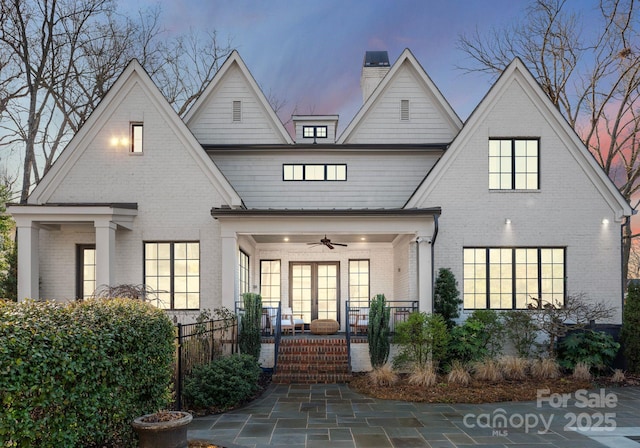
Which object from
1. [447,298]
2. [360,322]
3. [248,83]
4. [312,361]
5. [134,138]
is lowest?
[312,361]

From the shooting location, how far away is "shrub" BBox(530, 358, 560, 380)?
39.6ft

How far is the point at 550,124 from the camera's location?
1435cm

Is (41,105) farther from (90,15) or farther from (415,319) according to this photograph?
(415,319)

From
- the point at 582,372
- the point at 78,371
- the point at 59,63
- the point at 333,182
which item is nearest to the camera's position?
the point at 78,371

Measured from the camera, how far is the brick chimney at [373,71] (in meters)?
20.1

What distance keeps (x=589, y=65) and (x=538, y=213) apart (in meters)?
12.0

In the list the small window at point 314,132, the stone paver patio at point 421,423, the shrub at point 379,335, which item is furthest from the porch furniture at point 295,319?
the small window at point 314,132

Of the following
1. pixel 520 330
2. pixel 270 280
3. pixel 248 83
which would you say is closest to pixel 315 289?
pixel 270 280

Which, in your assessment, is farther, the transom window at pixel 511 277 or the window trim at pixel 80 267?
the window trim at pixel 80 267

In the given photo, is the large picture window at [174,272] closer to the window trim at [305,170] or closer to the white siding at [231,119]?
the window trim at [305,170]

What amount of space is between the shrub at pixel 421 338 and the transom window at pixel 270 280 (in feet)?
21.1

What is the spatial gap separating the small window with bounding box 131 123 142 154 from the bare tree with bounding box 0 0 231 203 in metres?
8.04

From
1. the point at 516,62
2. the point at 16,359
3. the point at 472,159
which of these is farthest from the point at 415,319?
the point at 16,359

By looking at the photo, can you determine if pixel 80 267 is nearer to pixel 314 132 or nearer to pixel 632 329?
pixel 314 132
